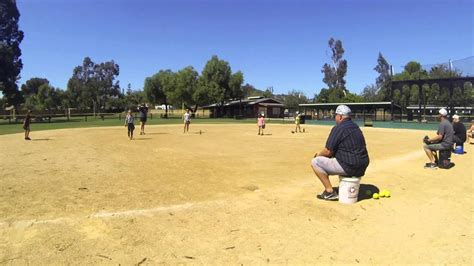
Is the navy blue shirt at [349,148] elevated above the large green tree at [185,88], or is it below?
below

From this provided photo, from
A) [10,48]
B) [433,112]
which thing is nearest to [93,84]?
[10,48]

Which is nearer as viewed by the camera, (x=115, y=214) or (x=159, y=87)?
Result: (x=115, y=214)

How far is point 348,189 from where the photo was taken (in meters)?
6.93

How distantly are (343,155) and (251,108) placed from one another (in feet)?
237

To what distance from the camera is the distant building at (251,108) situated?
78438 mm

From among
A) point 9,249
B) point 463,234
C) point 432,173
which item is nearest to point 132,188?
point 9,249

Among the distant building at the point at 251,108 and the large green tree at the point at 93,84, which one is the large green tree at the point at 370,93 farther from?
the large green tree at the point at 93,84

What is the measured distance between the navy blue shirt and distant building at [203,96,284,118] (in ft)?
226

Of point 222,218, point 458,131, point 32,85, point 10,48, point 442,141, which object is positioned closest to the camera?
point 222,218

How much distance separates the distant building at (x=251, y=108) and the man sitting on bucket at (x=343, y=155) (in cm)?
Answer: 6881

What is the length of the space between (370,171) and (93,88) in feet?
367

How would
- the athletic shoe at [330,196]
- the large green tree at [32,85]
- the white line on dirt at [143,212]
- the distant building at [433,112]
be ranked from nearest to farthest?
the white line on dirt at [143,212], the athletic shoe at [330,196], the distant building at [433,112], the large green tree at [32,85]

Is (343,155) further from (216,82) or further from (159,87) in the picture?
(159,87)

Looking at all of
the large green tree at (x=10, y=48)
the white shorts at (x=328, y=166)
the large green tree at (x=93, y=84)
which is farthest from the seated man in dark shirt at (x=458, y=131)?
the large green tree at (x=93, y=84)
